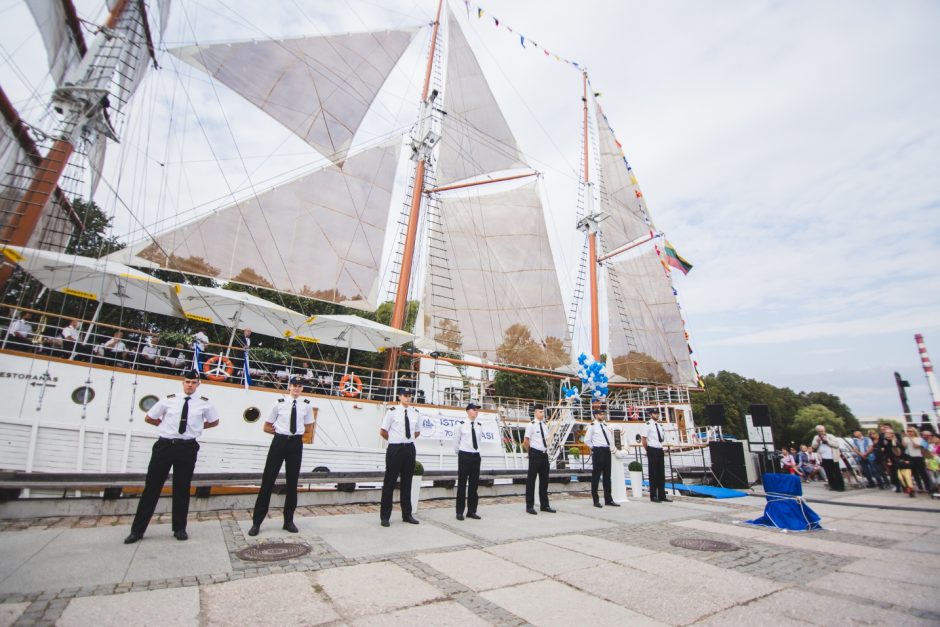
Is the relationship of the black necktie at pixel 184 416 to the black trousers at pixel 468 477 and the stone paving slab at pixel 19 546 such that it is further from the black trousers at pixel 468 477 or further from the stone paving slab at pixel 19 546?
the black trousers at pixel 468 477

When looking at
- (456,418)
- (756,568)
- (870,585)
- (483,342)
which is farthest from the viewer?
(483,342)

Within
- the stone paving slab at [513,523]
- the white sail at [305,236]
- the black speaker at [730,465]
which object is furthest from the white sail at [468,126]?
the stone paving slab at [513,523]

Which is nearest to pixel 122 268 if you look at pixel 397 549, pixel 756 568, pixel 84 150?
pixel 84 150

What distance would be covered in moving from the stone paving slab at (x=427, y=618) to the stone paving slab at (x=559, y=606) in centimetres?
32

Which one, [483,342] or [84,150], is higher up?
[84,150]

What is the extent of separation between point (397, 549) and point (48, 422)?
694 centimetres

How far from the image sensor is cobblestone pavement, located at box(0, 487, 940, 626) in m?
2.72

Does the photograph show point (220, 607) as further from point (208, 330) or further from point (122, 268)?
point (208, 330)

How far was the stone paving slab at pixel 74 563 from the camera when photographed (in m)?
2.97

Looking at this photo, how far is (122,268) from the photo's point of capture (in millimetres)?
10688

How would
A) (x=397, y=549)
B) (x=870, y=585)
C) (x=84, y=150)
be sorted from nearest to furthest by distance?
1. (x=870, y=585)
2. (x=397, y=549)
3. (x=84, y=150)

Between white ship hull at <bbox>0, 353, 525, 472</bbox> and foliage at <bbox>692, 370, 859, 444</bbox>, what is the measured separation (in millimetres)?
46080

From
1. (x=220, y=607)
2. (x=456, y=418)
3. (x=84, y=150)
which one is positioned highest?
(x=84, y=150)

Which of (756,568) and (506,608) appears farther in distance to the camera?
(756,568)
